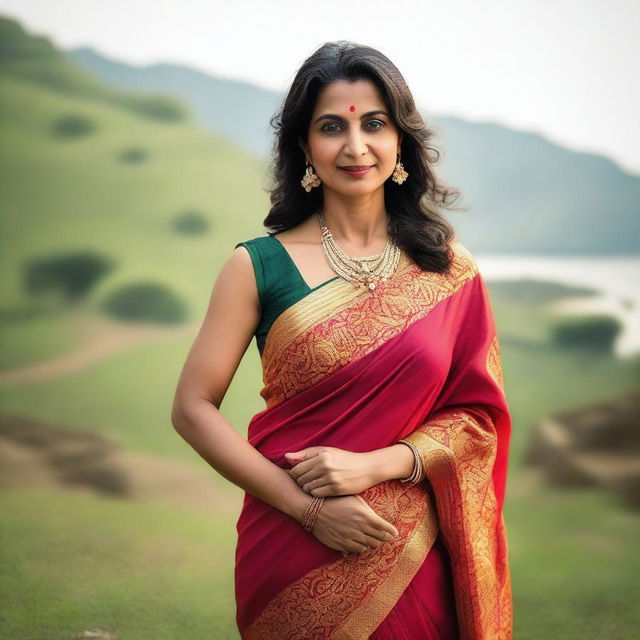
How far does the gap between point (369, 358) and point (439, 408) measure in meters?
0.20

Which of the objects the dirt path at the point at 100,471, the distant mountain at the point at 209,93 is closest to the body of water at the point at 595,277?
the distant mountain at the point at 209,93

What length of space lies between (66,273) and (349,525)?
14.9 feet

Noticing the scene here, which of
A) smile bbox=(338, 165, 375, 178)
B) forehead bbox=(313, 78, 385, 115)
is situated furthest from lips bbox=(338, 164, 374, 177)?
forehead bbox=(313, 78, 385, 115)

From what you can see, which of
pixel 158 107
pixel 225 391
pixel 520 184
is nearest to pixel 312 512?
pixel 225 391

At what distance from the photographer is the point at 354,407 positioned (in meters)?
1.76

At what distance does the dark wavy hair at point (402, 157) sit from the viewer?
5.93ft

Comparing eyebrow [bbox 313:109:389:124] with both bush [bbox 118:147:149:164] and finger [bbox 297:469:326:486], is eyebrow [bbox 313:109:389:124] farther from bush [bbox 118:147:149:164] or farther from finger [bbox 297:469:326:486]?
bush [bbox 118:147:149:164]

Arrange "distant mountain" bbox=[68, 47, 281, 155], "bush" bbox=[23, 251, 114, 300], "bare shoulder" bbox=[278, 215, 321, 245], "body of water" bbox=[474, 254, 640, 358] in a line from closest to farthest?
"bare shoulder" bbox=[278, 215, 321, 245], "body of water" bbox=[474, 254, 640, 358], "bush" bbox=[23, 251, 114, 300], "distant mountain" bbox=[68, 47, 281, 155]

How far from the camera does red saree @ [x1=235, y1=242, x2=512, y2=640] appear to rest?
176 centimetres

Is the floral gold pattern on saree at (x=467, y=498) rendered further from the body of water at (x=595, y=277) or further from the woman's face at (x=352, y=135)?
the body of water at (x=595, y=277)

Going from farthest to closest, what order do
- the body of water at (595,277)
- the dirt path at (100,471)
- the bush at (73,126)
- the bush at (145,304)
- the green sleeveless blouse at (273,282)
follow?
the bush at (73,126) < the bush at (145,304) < the body of water at (595,277) < the dirt path at (100,471) < the green sleeveless blouse at (273,282)

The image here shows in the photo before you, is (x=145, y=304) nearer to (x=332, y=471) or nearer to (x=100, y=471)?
(x=100, y=471)

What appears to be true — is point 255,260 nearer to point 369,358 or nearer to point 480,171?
point 369,358

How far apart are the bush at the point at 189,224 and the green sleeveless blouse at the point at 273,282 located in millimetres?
4149
